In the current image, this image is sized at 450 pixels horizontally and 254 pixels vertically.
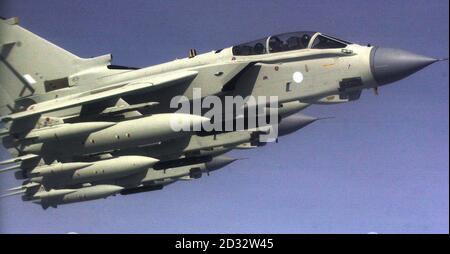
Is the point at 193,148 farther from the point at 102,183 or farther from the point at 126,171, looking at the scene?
the point at 102,183

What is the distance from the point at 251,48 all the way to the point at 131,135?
491 cm

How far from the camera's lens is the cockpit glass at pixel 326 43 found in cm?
1917

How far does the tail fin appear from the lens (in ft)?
81.8

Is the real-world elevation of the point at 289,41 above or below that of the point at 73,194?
above

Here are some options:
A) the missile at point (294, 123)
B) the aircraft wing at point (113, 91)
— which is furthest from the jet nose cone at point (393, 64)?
the aircraft wing at point (113, 91)

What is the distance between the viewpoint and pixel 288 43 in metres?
19.7

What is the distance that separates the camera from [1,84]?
25688 mm

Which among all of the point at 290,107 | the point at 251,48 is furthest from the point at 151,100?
the point at 290,107

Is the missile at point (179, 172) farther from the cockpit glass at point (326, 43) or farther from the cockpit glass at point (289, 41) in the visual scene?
the cockpit glass at point (326, 43)

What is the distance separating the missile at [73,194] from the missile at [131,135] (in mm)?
4287

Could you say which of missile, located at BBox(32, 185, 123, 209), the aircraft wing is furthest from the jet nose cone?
missile, located at BBox(32, 185, 123, 209)

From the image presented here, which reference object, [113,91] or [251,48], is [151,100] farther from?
[251,48]

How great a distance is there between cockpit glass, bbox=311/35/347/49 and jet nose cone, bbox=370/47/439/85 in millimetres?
1148
